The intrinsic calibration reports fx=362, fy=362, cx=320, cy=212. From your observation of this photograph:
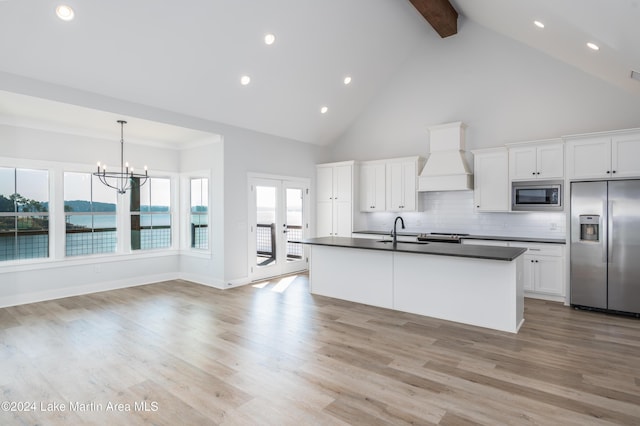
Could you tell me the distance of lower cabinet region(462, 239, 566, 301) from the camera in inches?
202

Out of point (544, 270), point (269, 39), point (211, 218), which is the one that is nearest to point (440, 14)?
point (269, 39)

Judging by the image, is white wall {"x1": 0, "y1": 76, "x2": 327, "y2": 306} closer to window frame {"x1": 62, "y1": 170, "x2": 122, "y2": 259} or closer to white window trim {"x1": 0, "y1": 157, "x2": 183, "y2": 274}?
white window trim {"x1": 0, "y1": 157, "x2": 183, "y2": 274}

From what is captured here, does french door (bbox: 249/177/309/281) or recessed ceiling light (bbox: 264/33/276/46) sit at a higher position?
recessed ceiling light (bbox: 264/33/276/46)

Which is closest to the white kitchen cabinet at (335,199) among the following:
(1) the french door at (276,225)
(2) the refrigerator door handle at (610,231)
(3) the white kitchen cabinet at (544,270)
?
(1) the french door at (276,225)

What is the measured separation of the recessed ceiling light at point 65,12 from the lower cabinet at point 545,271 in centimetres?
616

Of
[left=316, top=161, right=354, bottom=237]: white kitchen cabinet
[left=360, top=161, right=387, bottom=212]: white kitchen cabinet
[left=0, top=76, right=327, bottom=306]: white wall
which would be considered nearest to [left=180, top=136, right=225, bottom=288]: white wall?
[left=0, top=76, right=327, bottom=306]: white wall

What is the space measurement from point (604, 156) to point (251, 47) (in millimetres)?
4840

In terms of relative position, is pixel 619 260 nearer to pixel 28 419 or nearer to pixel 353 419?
pixel 353 419

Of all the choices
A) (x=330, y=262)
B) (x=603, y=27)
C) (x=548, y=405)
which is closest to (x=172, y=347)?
(x=330, y=262)

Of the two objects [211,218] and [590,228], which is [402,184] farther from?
[211,218]

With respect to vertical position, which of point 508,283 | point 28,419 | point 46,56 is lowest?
point 28,419

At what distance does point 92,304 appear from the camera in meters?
5.11

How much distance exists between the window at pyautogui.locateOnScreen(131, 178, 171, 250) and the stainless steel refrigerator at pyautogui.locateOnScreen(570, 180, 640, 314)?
22.0ft

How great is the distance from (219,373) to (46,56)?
12.2 feet
